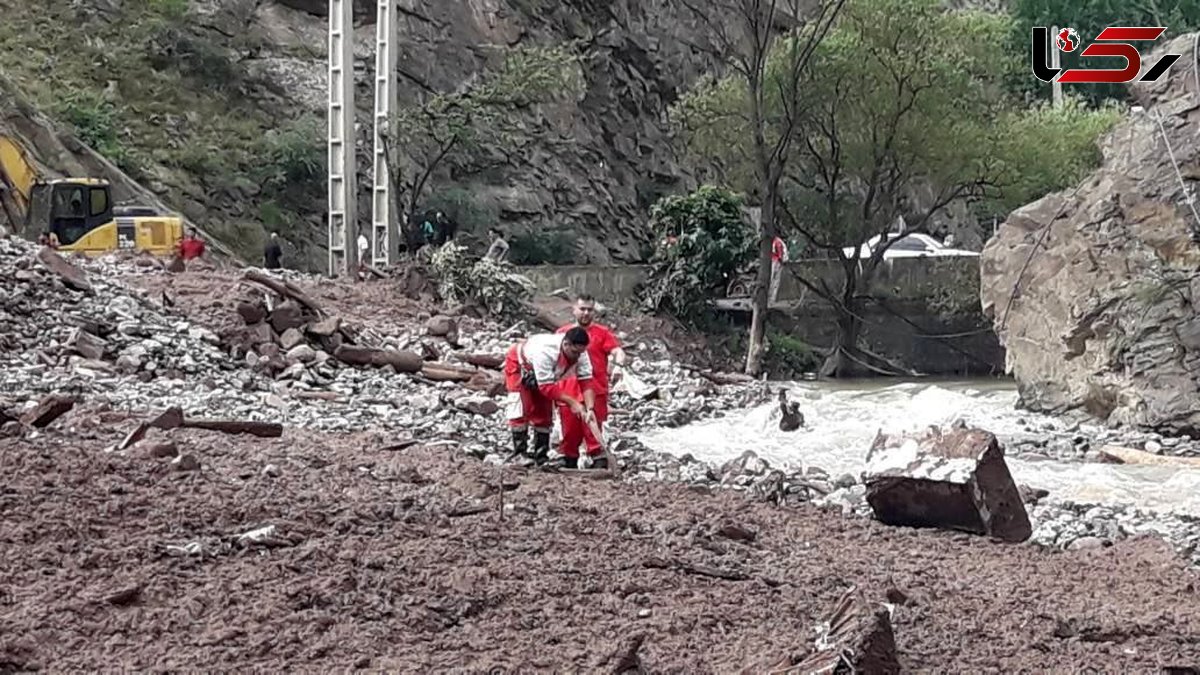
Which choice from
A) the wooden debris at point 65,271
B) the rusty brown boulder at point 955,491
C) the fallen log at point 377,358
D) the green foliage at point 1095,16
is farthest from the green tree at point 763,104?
the green foliage at point 1095,16

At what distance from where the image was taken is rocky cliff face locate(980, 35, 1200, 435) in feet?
49.9

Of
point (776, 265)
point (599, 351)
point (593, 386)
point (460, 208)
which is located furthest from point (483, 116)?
point (593, 386)

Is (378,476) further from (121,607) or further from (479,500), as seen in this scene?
(121,607)

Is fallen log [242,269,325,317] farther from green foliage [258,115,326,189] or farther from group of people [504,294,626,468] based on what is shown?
green foliage [258,115,326,189]

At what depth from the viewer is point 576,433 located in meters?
9.59

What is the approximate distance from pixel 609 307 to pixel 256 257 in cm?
1021

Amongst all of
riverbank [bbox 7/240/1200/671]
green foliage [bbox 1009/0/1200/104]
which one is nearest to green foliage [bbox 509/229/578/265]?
green foliage [bbox 1009/0/1200/104]

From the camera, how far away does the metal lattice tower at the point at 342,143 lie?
24578 mm

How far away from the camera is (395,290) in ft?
68.7

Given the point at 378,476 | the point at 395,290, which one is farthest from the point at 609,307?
the point at 378,476

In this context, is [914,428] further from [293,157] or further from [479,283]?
[293,157]

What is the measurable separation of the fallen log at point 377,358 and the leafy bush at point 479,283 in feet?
18.4

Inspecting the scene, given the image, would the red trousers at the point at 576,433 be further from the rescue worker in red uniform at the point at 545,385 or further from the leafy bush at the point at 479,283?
the leafy bush at the point at 479,283

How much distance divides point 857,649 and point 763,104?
884 inches
